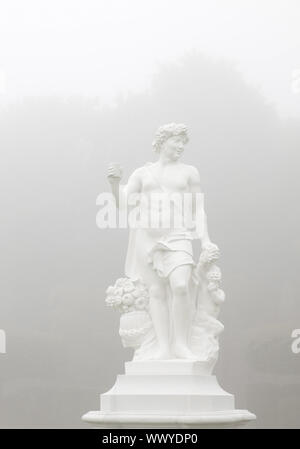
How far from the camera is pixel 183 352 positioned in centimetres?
667

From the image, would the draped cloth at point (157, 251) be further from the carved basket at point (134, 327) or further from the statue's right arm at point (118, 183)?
the carved basket at point (134, 327)

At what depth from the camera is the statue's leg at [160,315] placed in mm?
6727

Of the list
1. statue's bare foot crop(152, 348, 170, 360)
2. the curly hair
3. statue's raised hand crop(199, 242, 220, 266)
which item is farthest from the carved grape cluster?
the curly hair

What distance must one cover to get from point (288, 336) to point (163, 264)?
3736mm

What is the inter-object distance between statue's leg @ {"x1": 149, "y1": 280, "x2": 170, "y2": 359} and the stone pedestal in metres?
0.15

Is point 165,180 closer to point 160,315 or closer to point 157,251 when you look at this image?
point 157,251

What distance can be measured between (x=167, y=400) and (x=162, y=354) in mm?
422

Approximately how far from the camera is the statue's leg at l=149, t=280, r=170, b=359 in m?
6.73

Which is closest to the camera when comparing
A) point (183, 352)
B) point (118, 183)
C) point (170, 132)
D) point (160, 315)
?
point (183, 352)

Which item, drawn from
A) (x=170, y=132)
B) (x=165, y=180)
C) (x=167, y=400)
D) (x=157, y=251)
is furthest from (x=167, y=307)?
(x=170, y=132)

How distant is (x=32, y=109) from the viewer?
1086 cm

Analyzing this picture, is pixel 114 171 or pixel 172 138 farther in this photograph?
pixel 172 138

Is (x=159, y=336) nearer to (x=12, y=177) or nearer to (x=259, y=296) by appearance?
(x=259, y=296)

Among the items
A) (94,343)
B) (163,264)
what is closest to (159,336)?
(163,264)
